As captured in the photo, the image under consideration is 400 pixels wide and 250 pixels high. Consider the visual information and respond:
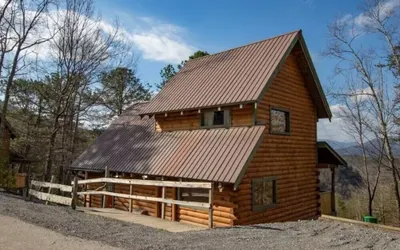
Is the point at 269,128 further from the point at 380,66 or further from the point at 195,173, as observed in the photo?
the point at 380,66

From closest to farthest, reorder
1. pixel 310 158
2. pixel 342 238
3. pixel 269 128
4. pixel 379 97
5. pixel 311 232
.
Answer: pixel 342 238
pixel 311 232
pixel 269 128
pixel 310 158
pixel 379 97

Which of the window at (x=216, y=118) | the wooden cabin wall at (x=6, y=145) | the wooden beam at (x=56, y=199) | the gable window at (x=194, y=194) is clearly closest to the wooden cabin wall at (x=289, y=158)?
the window at (x=216, y=118)

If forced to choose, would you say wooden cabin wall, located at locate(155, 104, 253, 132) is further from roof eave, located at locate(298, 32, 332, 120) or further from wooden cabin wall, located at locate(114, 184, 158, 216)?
roof eave, located at locate(298, 32, 332, 120)

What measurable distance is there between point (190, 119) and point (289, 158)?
16.6ft

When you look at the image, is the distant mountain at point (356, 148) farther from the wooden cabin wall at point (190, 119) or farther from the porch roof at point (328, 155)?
the wooden cabin wall at point (190, 119)

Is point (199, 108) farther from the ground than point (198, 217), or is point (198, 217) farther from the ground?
point (199, 108)

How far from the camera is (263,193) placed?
43.1 ft

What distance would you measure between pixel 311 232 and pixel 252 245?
262 centimetres

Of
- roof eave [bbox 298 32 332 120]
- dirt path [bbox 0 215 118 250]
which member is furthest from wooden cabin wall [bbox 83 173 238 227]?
roof eave [bbox 298 32 332 120]

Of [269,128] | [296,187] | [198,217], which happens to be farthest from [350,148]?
[198,217]

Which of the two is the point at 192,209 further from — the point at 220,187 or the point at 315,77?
the point at 315,77

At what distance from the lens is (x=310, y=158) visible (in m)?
16.4

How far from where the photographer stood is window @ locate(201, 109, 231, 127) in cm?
1364

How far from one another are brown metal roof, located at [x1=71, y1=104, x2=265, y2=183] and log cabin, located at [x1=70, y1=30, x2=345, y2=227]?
0.17 ft
